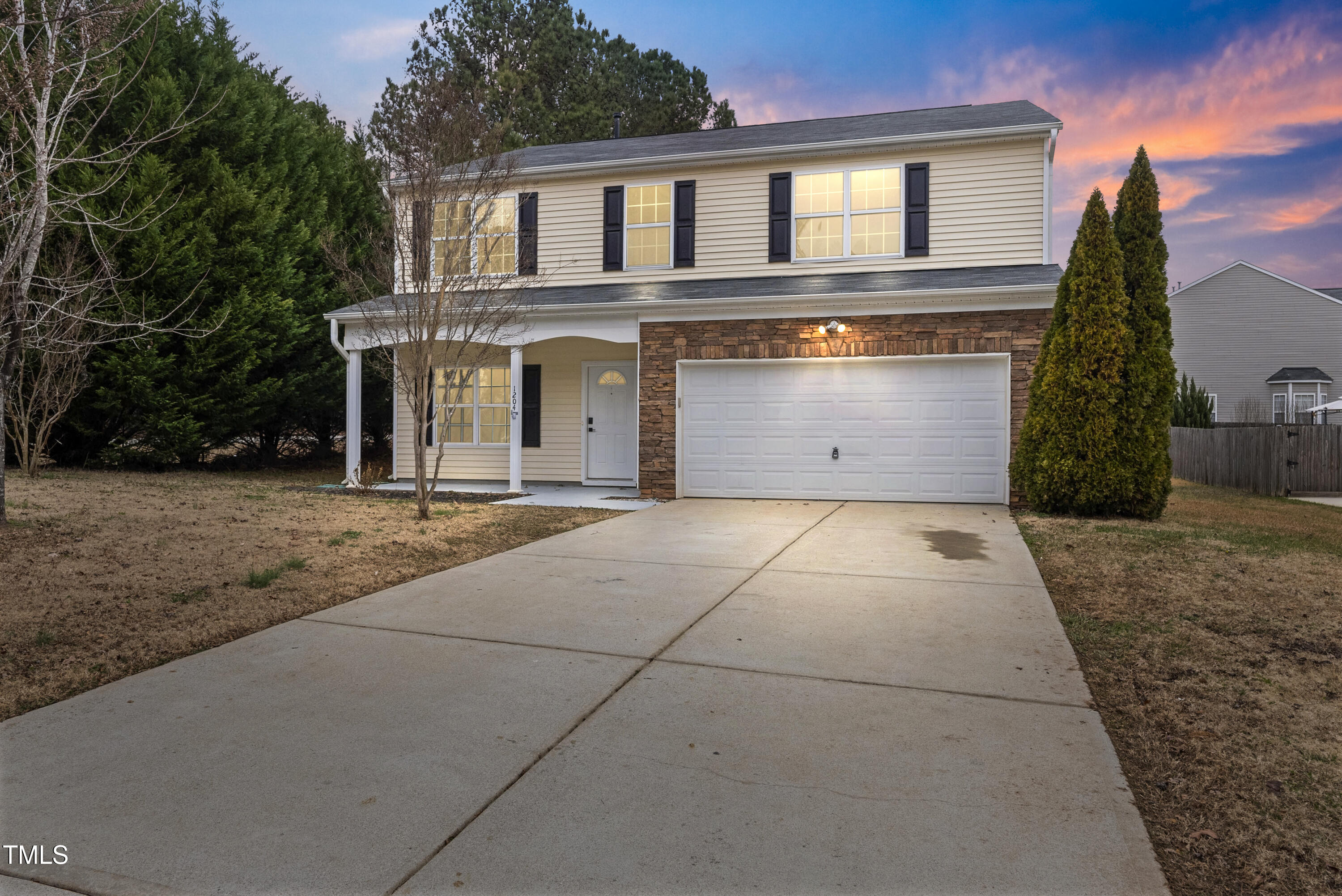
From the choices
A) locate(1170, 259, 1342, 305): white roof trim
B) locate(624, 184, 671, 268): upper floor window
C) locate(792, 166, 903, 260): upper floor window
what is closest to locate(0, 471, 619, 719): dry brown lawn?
locate(624, 184, 671, 268): upper floor window

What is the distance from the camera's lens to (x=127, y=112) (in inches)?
495

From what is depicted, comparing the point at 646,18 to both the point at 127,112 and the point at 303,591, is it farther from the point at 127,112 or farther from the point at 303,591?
the point at 303,591

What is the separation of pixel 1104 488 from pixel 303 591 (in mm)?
8286

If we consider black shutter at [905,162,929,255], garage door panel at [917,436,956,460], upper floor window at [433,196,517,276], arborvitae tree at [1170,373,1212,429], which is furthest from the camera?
arborvitae tree at [1170,373,1212,429]

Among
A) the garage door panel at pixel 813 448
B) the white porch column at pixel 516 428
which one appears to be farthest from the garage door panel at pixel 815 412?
the white porch column at pixel 516 428

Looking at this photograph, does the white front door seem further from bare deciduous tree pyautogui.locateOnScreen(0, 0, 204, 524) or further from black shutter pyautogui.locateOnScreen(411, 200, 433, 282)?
bare deciduous tree pyautogui.locateOnScreen(0, 0, 204, 524)

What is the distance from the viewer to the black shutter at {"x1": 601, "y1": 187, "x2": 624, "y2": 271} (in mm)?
12797

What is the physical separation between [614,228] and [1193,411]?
1482 cm

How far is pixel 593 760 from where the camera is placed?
280cm

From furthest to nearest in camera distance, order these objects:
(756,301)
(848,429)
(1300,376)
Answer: (1300,376)
(848,429)
(756,301)

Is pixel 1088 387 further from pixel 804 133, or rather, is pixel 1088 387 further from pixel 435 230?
pixel 435 230

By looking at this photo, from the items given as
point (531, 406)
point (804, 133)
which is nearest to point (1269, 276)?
point (804, 133)

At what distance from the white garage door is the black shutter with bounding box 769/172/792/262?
7.12 feet

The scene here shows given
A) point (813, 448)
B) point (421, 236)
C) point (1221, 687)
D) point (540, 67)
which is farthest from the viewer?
point (540, 67)
